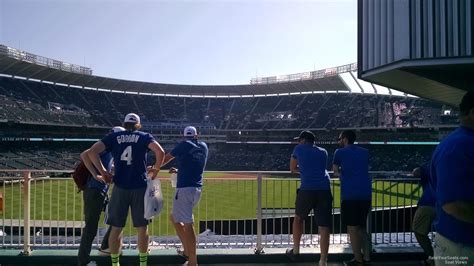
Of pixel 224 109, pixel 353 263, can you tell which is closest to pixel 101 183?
pixel 353 263

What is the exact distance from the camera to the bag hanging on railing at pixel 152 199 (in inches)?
167

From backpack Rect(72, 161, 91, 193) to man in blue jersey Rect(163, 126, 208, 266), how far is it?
39.4 inches

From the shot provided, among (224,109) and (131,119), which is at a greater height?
(224,109)

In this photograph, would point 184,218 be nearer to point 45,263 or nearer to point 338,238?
point 45,263

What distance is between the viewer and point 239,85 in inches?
2219

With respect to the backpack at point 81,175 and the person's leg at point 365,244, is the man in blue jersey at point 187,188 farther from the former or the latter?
the person's leg at point 365,244

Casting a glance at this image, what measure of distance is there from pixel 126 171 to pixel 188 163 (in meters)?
0.73

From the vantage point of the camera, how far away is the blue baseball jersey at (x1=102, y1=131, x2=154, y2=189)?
4.16 meters

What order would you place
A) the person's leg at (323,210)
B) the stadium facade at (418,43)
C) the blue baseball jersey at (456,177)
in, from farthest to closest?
the stadium facade at (418,43) → the person's leg at (323,210) → the blue baseball jersey at (456,177)

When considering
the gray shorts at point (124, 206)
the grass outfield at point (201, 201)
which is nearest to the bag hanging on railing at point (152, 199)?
the gray shorts at point (124, 206)

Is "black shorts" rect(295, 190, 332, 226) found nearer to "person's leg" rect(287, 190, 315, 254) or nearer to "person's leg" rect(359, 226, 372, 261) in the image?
"person's leg" rect(287, 190, 315, 254)

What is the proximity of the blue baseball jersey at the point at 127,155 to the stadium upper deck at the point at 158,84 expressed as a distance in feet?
132

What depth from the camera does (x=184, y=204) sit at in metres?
4.53

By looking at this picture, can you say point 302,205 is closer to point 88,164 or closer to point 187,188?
point 187,188
